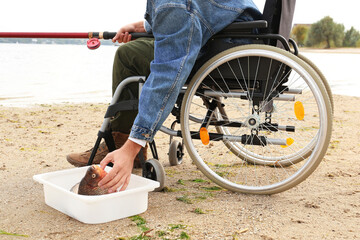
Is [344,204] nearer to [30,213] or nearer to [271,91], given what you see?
[271,91]

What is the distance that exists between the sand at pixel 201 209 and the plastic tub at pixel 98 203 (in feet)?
0.11

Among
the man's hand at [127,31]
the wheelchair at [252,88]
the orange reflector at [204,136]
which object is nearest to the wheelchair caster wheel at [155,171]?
the wheelchair at [252,88]

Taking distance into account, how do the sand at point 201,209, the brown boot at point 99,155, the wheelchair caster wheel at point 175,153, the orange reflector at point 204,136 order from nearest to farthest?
1. the sand at point 201,209
2. the orange reflector at point 204,136
3. the brown boot at point 99,155
4. the wheelchair caster wheel at point 175,153

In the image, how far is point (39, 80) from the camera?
9.05 m

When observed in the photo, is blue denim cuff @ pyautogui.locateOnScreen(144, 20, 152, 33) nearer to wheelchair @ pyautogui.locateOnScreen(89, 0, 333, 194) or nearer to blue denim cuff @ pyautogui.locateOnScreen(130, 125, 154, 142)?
wheelchair @ pyautogui.locateOnScreen(89, 0, 333, 194)

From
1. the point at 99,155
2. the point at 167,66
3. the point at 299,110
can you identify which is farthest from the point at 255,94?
the point at 99,155

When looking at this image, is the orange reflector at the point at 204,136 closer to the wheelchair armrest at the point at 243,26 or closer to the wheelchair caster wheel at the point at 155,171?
the wheelchair caster wheel at the point at 155,171

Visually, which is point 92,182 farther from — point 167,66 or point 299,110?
point 299,110

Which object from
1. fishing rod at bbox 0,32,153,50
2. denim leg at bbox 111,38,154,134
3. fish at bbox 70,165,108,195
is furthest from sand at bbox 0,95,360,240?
fishing rod at bbox 0,32,153,50

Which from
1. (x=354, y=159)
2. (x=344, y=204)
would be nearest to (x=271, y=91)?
(x=344, y=204)

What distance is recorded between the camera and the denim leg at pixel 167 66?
1820mm

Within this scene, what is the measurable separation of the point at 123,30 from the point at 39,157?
1.20 m

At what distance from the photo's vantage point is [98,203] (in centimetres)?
169

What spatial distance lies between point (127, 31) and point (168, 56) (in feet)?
1.56
